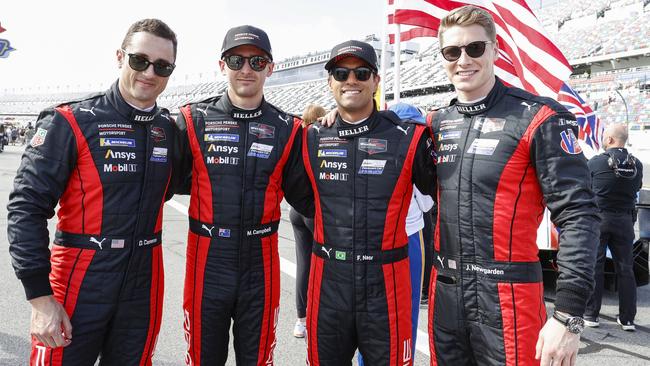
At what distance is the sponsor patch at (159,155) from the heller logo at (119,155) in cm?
10

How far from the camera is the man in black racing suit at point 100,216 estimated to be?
2.01 metres

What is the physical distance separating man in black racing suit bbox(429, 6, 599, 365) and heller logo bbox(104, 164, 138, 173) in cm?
148

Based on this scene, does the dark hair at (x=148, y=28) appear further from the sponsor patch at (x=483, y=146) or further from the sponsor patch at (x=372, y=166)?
the sponsor patch at (x=483, y=146)

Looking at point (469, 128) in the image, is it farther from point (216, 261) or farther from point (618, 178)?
point (618, 178)

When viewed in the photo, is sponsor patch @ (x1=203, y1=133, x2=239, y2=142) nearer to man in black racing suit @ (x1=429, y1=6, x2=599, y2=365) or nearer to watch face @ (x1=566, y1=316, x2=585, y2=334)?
man in black racing suit @ (x1=429, y1=6, x2=599, y2=365)

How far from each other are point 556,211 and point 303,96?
61.8m

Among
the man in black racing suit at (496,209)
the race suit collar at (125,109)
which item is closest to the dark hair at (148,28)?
the race suit collar at (125,109)

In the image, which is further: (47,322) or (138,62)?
(138,62)

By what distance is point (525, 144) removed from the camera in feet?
6.57

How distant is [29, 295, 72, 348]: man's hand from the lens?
197cm

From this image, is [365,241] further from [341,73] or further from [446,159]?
[341,73]

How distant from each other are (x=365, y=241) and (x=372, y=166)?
0.39 m

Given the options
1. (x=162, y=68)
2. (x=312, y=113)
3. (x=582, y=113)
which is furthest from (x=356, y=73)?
(x=582, y=113)

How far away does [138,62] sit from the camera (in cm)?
229
